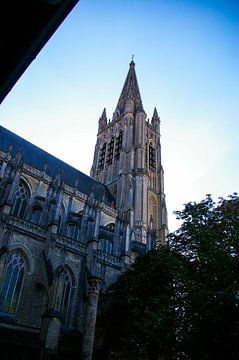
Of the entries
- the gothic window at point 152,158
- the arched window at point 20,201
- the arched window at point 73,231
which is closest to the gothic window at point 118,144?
the gothic window at point 152,158

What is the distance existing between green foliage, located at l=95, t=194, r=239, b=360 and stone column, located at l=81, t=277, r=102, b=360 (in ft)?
4.18

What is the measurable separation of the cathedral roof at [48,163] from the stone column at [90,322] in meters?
14.6

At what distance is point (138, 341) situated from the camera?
14.3m

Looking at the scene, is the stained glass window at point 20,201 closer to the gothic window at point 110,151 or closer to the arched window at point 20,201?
the arched window at point 20,201

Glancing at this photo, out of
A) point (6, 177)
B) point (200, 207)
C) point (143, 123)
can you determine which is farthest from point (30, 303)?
point (143, 123)

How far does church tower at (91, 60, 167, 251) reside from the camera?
34312 mm

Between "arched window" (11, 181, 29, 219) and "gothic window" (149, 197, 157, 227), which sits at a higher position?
"gothic window" (149, 197, 157, 227)

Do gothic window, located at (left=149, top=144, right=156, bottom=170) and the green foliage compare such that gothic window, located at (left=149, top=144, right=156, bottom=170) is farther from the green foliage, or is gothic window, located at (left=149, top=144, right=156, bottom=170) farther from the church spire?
the green foliage

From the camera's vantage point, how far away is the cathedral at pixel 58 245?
660 inches

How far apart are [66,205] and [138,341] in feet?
55.3

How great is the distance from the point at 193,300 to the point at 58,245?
12149 millimetres

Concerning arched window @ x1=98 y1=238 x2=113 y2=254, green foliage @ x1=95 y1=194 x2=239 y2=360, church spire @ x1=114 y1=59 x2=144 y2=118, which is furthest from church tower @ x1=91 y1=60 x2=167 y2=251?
green foliage @ x1=95 y1=194 x2=239 y2=360

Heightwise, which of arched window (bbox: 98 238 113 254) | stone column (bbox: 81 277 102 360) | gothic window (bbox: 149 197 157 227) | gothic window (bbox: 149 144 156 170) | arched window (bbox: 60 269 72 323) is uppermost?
gothic window (bbox: 149 144 156 170)

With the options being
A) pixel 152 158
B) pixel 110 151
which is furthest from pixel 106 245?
pixel 110 151
